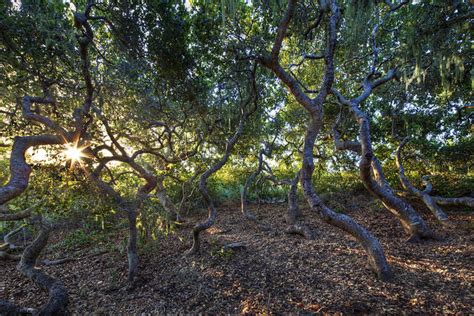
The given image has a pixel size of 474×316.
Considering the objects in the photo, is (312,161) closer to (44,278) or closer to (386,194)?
(386,194)

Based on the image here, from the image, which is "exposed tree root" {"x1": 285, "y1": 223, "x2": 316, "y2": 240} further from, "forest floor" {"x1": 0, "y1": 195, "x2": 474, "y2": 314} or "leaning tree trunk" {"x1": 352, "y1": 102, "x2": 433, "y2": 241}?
"leaning tree trunk" {"x1": 352, "y1": 102, "x2": 433, "y2": 241}

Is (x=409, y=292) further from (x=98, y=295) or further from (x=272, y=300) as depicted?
(x=98, y=295)

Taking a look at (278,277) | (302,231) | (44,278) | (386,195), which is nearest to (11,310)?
(44,278)

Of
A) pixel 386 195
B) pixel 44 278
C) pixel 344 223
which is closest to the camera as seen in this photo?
pixel 344 223

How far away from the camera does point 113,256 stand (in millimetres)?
4734

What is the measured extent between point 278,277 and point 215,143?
3.57 meters

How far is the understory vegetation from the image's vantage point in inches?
106

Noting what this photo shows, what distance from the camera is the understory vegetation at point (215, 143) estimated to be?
2699mm

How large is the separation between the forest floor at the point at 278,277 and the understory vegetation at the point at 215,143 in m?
0.02

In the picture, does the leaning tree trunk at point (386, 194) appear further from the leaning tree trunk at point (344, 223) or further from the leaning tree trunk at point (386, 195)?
the leaning tree trunk at point (344, 223)

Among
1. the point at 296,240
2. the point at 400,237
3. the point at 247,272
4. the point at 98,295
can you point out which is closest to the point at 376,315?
the point at 247,272

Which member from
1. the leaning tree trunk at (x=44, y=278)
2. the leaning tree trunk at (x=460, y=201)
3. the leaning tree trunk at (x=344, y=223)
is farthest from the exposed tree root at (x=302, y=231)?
the leaning tree trunk at (x=44, y=278)

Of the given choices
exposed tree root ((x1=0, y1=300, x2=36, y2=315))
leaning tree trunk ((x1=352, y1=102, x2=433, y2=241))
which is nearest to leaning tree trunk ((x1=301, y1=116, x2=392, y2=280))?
leaning tree trunk ((x1=352, y1=102, x2=433, y2=241))

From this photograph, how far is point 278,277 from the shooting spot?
3.05 meters
